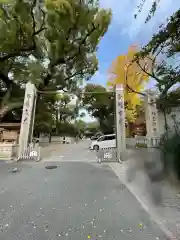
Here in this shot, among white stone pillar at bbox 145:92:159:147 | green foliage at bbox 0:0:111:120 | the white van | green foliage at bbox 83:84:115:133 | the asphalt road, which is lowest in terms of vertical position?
the asphalt road

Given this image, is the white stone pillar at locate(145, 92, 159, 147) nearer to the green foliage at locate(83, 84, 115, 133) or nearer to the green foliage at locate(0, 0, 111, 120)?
the green foliage at locate(0, 0, 111, 120)

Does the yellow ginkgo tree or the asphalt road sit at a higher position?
the yellow ginkgo tree

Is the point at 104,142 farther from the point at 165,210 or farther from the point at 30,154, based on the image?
the point at 165,210

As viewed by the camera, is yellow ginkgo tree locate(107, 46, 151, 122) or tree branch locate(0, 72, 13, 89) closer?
tree branch locate(0, 72, 13, 89)

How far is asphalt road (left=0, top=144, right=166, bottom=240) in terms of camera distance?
2268 mm

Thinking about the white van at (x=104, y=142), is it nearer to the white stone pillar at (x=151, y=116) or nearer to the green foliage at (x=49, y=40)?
the white stone pillar at (x=151, y=116)

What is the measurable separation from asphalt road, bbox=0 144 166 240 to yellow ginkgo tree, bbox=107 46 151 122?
1250cm

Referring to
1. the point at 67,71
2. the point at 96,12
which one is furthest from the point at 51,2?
the point at 67,71

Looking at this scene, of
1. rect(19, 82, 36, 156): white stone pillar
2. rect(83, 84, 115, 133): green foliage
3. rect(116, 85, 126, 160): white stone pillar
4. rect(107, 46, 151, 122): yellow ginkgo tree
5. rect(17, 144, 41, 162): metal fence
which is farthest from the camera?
rect(83, 84, 115, 133): green foliage

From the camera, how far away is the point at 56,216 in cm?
274

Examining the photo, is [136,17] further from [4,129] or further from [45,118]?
[45,118]

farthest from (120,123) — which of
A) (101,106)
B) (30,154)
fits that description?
(101,106)

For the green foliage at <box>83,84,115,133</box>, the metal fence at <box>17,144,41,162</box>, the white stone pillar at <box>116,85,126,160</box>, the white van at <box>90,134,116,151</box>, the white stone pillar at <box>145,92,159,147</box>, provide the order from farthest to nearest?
the green foliage at <box>83,84,115,133</box> < the white van at <box>90,134,116,151</box> < the white stone pillar at <box>145,92,159,147</box> < the white stone pillar at <box>116,85,126,160</box> < the metal fence at <box>17,144,41,162</box>

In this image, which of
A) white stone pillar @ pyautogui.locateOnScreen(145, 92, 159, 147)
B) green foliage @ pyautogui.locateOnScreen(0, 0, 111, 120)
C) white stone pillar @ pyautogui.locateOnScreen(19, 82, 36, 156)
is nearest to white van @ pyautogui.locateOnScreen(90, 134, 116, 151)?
white stone pillar @ pyautogui.locateOnScreen(145, 92, 159, 147)
